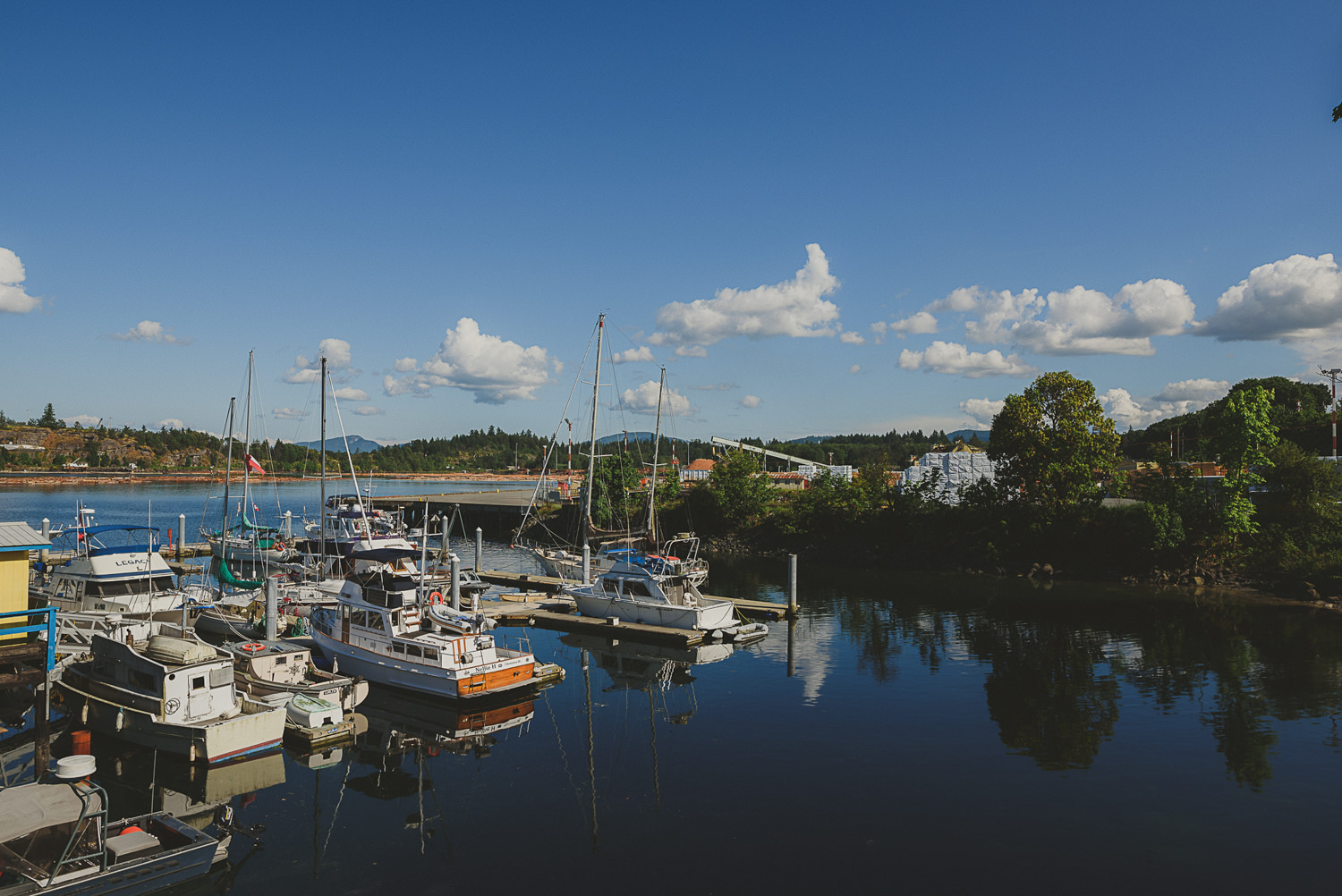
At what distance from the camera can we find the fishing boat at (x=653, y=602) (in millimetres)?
37562

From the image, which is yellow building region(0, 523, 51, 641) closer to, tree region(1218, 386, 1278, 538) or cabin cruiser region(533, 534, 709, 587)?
cabin cruiser region(533, 534, 709, 587)

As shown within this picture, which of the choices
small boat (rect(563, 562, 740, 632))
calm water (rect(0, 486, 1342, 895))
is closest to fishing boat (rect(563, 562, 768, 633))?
small boat (rect(563, 562, 740, 632))

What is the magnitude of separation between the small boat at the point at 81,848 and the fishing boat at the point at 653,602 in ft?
79.9

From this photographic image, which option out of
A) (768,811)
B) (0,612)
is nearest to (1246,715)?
(768,811)

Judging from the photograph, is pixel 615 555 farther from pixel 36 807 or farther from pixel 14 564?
pixel 36 807

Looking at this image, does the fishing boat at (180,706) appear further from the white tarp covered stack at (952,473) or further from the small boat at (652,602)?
the white tarp covered stack at (952,473)

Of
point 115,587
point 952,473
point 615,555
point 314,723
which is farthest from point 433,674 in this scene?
point 952,473

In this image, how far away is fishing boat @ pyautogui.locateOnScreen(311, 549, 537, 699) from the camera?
26.9 m

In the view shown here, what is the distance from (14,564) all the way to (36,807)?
9655 millimetres

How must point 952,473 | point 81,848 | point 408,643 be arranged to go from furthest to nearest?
point 952,473
point 408,643
point 81,848

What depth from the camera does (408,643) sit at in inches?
1091

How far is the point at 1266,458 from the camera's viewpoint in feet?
165

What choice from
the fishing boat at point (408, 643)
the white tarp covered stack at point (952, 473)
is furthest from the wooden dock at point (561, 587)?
the white tarp covered stack at point (952, 473)

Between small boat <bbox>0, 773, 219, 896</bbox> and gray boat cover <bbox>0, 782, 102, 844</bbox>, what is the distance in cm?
1
